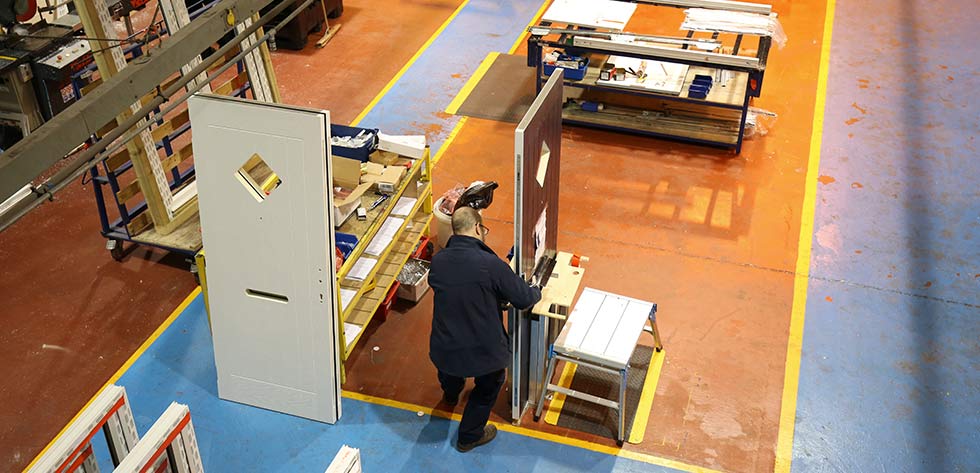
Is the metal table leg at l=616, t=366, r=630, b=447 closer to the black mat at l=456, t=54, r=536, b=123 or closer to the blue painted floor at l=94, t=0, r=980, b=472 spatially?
the blue painted floor at l=94, t=0, r=980, b=472

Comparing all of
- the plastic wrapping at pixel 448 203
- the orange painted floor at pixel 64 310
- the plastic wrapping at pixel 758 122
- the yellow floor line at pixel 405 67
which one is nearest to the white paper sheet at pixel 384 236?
the plastic wrapping at pixel 448 203

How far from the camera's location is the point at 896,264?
779 centimetres

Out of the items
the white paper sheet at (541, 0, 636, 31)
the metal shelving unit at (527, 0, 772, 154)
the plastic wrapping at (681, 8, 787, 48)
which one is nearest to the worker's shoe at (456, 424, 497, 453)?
the metal shelving unit at (527, 0, 772, 154)

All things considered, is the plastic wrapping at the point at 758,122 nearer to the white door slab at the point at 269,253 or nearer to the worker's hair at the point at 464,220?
the worker's hair at the point at 464,220

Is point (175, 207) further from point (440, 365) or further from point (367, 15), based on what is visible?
point (367, 15)

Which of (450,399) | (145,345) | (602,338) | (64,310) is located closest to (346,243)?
(450,399)

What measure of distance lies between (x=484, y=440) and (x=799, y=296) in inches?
121

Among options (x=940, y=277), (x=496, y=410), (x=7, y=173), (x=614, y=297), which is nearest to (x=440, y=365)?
(x=496, y=410)

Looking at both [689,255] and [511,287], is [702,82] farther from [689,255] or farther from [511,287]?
[511,287]

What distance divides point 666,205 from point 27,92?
21.2 ft

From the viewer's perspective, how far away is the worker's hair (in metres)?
5.30

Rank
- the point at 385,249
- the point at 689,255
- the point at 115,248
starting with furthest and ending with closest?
the point at 689,255
the point at 115,248
the point at 385,249

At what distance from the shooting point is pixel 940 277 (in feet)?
25.1

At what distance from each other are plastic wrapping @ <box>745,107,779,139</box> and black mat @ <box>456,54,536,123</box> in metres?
2.44
